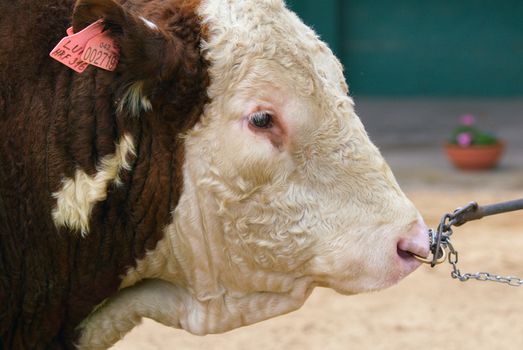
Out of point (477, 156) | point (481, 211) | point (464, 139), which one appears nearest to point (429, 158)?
point (464, 139)

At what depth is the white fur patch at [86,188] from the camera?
2184 millimetres

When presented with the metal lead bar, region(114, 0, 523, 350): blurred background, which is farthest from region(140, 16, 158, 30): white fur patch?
region(114, 0, 523, 350): blurred background

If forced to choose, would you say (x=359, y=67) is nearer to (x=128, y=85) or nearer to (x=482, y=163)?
(x=482, y=163)

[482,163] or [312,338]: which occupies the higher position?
[482,163]

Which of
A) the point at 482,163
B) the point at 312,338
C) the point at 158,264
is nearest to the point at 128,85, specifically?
the point at 158,264

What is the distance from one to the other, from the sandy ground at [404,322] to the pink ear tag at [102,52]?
119 inches

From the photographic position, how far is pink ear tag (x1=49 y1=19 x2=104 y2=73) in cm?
207

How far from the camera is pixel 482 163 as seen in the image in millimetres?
9438

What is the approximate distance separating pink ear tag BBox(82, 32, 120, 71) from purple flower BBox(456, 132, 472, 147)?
25.3 ft

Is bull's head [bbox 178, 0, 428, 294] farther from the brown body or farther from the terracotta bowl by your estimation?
the terracotta bowl

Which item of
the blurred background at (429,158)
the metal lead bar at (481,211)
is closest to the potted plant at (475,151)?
the blurred background at (429,158)

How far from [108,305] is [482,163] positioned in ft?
24.5

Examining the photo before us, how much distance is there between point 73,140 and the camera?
2.18 meters

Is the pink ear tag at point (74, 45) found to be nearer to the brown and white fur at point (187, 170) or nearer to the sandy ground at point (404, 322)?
the brown and white fur at point (187, 170)
